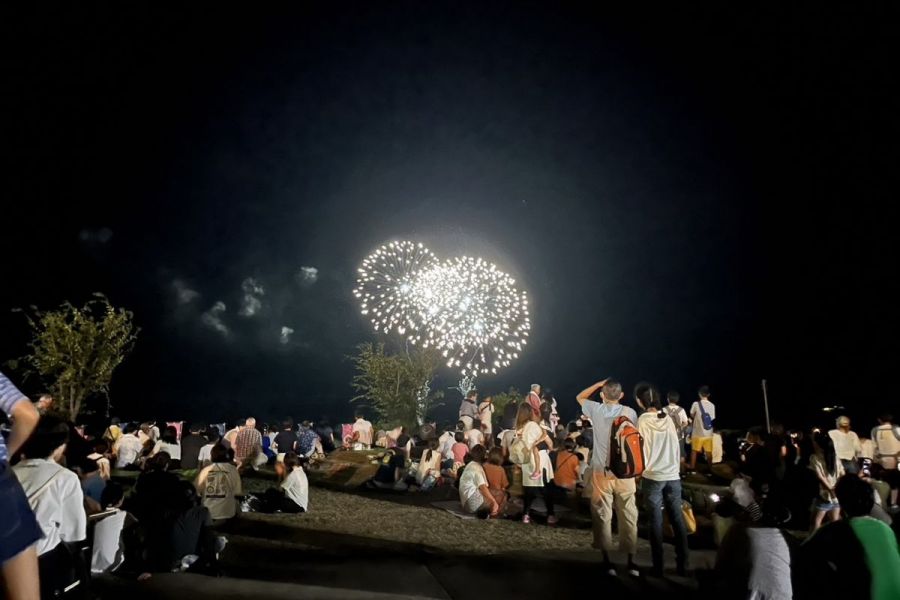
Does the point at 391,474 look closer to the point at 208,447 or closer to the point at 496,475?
the point at 208,447

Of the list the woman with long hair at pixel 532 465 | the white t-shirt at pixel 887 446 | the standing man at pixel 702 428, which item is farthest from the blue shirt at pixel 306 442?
the white t-shirt at pixel 887 446

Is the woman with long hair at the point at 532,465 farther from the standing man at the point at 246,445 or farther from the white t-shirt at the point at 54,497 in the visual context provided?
the standing man at the point at 246,445

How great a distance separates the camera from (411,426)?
41.2 metres

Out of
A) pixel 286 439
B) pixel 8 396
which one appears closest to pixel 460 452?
pixel 286 439

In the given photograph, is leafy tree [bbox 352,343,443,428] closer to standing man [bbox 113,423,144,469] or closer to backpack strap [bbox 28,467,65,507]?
standing man [bbox 113,423,144,469]

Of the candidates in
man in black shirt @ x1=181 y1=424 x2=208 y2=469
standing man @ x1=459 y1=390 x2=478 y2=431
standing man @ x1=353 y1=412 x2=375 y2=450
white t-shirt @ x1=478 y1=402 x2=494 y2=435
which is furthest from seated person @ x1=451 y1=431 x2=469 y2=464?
standing man @ x1=353 y1=412 x2=375 y2=450

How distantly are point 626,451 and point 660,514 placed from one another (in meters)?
0.81

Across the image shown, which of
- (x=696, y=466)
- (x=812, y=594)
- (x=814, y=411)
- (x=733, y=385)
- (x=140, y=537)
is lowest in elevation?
(x=140, y=537)

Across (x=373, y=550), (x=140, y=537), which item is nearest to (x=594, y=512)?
(x=373, y=550)

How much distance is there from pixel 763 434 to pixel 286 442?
35.7ft

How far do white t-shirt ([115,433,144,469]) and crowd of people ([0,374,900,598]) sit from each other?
4.74ft

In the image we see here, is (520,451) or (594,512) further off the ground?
(520,451)

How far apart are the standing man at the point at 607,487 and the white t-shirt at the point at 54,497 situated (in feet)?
17.2

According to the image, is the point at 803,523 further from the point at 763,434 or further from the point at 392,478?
the point at 392,478
